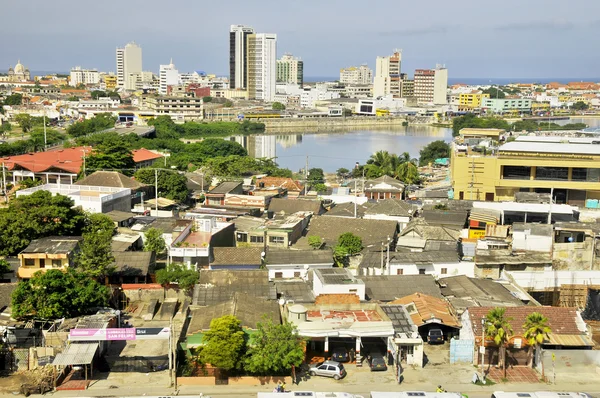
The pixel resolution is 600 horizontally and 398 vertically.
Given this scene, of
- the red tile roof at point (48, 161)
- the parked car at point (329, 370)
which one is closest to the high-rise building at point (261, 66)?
the red tile roof at point (48, 161)

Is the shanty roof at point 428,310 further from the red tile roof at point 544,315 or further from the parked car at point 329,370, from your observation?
the parked car at point 329,370

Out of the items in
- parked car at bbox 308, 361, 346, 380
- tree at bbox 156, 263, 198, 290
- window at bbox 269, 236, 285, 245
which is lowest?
parked car at bbox 308, 361, 346, 380

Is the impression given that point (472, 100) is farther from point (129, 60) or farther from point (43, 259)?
point (43, 259)

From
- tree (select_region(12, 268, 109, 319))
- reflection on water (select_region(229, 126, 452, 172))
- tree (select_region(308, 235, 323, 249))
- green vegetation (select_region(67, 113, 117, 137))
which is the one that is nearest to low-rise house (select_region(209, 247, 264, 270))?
tree (select_region(308, 235, 323, 249))

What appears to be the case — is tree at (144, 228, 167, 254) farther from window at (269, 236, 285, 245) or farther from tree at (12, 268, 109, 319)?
tree at (12, 268, 109, 319)

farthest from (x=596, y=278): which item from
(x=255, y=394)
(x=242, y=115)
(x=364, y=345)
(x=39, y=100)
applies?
(x=39, y=100)

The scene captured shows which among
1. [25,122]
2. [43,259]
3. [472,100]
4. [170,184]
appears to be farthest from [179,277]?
[472,100]
